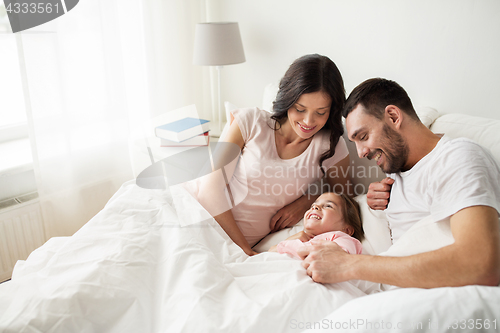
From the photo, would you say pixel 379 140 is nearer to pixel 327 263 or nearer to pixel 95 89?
pixel 327 263

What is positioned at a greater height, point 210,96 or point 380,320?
point 210,96

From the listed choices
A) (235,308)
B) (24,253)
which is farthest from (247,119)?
(24,253)

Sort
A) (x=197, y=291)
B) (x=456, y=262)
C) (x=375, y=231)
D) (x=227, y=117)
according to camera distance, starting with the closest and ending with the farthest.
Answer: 1. (x=456, y=262)
2. (x=197, y=291)
3. (x=375, y=231)
4. (x=227, y=117)

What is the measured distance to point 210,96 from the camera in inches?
108

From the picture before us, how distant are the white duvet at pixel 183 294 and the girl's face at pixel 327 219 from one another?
0.73ft

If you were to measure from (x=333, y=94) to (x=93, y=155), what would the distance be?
154 cm

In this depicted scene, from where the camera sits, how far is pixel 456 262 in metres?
0.79

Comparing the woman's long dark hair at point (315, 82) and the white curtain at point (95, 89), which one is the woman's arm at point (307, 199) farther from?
the white curtain at point (95, 89)

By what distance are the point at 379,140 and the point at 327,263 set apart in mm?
423

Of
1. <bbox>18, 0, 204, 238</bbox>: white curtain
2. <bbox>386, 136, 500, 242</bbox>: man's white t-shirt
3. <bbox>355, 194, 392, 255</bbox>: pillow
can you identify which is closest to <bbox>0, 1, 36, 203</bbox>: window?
<bbox>18, 0, 204, 238</bbox>: white curtain

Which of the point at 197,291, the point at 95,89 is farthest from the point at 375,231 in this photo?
the point at 95,89

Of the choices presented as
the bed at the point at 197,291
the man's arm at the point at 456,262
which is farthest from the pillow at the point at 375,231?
the man's arm at the point at 456,262

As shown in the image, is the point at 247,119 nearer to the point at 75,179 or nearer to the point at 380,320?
the point at 380,320

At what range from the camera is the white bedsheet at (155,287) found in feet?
2.71
